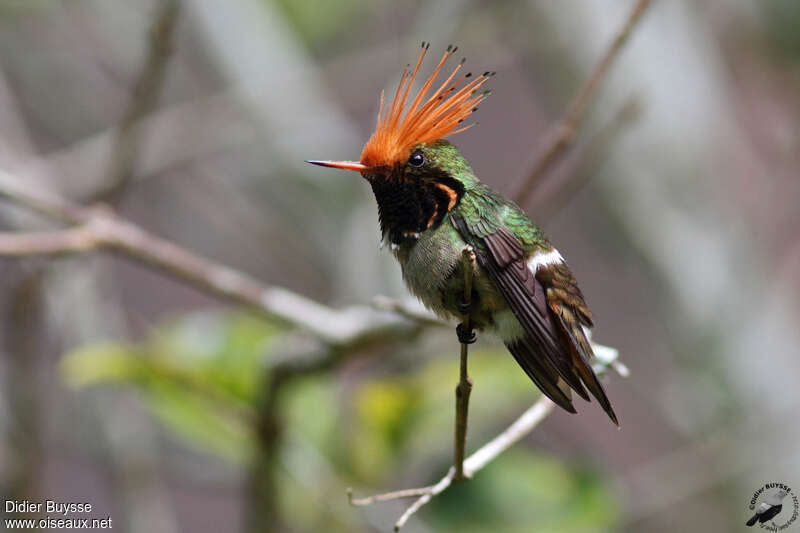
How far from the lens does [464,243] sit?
75.7 inches

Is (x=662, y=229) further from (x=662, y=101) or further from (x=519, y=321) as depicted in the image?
(x=519, y=321)

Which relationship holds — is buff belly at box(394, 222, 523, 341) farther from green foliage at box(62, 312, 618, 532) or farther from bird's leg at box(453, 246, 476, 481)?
green foliage at box(62, 312, 618, 532)

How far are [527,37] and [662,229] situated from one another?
159 cm

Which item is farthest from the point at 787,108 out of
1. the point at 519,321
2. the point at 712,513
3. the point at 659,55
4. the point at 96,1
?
the point at 519,321

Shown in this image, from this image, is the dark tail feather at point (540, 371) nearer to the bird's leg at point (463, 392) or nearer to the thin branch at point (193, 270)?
the bird's leg at point (463, 392)

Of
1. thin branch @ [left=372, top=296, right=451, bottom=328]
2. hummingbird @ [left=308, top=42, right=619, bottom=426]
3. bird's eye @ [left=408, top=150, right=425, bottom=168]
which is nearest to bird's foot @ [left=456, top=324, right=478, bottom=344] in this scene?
hummingbird @ [left=308, top=42, right=619, bottom=426]

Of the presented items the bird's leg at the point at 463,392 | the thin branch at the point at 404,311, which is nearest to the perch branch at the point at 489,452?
the bird's leg at the point at 463,392

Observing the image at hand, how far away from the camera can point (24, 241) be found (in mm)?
2709

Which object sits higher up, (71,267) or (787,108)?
(787,108)

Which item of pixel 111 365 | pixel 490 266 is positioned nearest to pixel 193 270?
pixel 111 365

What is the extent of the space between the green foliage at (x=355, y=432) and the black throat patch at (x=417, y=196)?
135 cm

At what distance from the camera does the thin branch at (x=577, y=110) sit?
2482 mm

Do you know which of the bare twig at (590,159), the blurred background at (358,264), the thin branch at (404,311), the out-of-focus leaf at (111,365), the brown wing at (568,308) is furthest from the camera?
the blurred background at (358,264)

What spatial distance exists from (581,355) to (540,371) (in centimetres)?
20
